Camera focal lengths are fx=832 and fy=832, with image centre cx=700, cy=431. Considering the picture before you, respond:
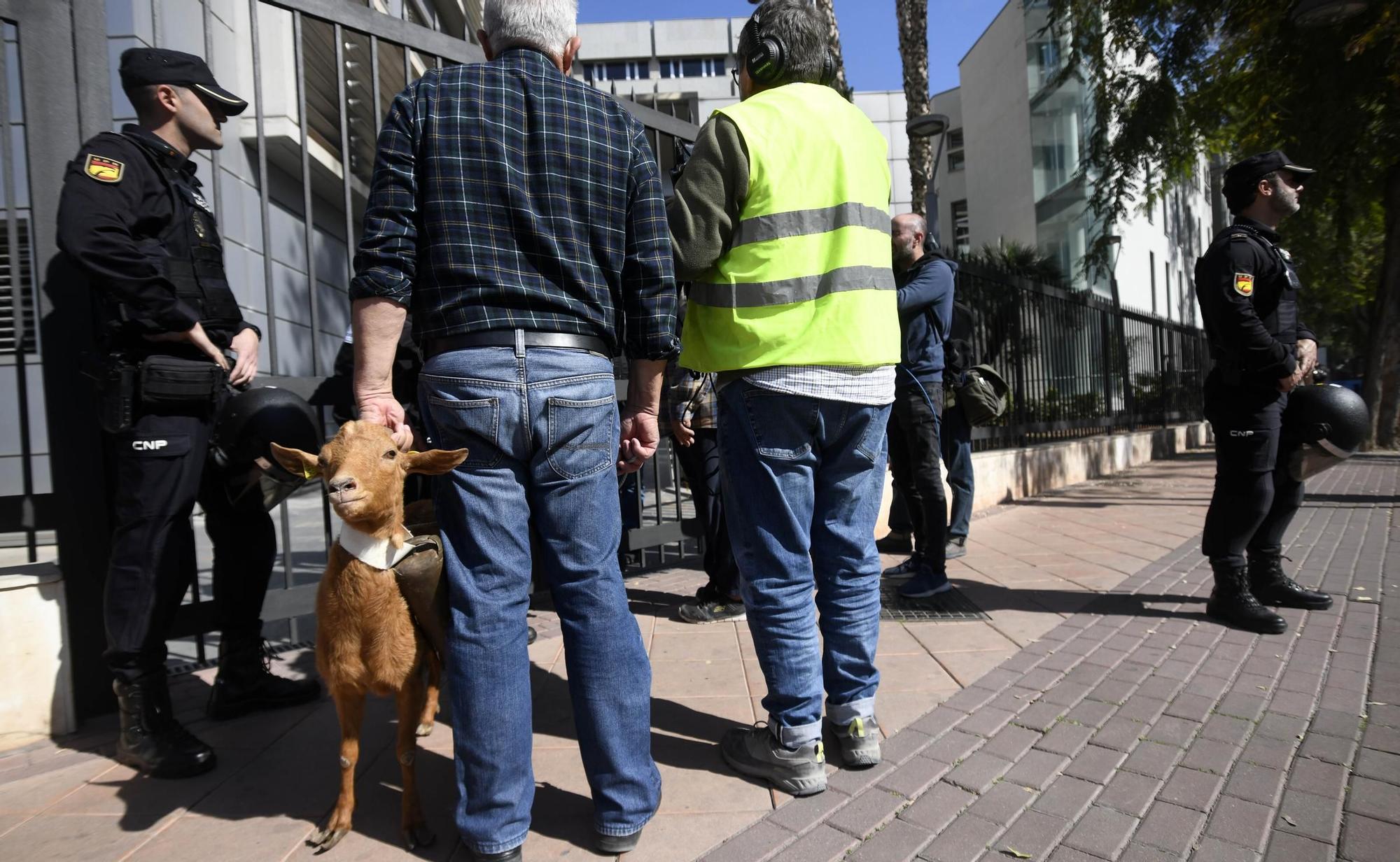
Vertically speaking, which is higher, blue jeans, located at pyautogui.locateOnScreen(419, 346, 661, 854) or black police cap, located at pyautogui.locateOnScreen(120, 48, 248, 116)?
black police cap, located at pyautogui.locateOnScreen(120, 48, 248, 116)

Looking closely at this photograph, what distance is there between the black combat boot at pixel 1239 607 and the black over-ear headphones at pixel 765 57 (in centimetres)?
324

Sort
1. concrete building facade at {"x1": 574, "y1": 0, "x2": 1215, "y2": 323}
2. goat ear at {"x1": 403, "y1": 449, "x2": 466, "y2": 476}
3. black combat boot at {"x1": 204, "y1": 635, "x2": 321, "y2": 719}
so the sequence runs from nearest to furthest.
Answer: goat ear at {"x1": 403, "y1": 449, "x2": 466, "y2": 476}, black combat boot at {"x1": 204, "y1": 635, "x2": 321, "y2": 719}, concrete building facade at {"x1": 574, "y1": 0, "x2": 1215, "y2": 323}

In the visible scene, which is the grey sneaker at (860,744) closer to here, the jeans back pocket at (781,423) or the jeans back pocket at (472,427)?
the jeans back pocket at (781,423)

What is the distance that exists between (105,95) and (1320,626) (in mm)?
5779

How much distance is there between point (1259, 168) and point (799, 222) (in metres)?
3.01

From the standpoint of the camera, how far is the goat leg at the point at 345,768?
2.17 metres

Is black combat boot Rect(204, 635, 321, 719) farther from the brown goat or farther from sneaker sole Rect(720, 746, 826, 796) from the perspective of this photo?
sneaker sole Rect(720, 746, 826, 796)

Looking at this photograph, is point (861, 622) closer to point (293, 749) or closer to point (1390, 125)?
point (293, 749)

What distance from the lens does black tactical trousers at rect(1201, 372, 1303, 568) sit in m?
3.99

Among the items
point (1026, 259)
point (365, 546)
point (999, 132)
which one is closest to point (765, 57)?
point (365, 546)

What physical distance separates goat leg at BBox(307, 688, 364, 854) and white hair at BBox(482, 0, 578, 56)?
5.83ft

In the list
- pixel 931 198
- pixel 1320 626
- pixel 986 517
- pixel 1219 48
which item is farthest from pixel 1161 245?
pixel 1320 626

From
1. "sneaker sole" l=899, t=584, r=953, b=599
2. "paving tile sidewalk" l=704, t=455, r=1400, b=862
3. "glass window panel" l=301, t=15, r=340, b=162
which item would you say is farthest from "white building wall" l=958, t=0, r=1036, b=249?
"paving tile sidewalk" l=704, t=455, r=1400, b=862

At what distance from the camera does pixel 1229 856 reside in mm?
2117
